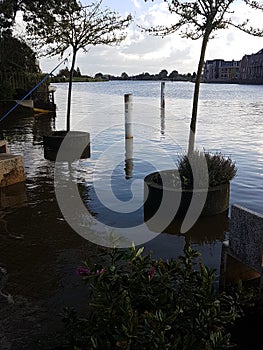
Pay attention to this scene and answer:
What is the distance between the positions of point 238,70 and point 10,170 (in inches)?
5918

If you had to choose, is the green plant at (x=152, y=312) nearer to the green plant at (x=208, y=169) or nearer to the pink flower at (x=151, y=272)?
the pink flower at (x=151, y=272)

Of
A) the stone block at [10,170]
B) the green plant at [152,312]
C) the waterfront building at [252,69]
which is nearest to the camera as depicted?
the green plant at [152,312]

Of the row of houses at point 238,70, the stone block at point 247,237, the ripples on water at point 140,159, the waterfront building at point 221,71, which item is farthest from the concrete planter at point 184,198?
the waterfront building at point 221,71

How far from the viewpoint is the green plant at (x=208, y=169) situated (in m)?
5.80

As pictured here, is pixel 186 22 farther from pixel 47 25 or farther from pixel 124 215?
pixel 47 25

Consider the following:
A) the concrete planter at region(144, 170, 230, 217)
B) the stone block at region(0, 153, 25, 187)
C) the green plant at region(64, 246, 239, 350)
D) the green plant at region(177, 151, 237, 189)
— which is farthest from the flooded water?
Answer: the green plant at region(64, 246, 239, 350)

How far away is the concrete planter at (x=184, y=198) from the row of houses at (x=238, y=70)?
99491 millimetres

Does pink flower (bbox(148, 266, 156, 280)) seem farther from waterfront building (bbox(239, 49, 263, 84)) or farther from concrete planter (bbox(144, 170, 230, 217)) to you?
waterfront building (bbox(239, 49, 263, 84))

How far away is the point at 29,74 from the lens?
24656mm

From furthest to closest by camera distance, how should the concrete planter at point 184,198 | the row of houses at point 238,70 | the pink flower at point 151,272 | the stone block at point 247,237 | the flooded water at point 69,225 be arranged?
→ 1. the row of houses at point 238,70
2. the concrete planter at point 184,198
3. the flooded water at point 69,225
4. the stone block at point 247,237
5. the pink flower at point 151,272

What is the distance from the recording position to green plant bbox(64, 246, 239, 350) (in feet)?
6.48

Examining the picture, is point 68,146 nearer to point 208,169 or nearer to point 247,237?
point 208,169

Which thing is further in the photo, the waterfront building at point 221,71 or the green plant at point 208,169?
the waterfront building at point 221,71

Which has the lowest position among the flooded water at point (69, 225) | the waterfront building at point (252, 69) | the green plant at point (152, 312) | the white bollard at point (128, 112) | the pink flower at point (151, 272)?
the flooded water at point (69, 225)
